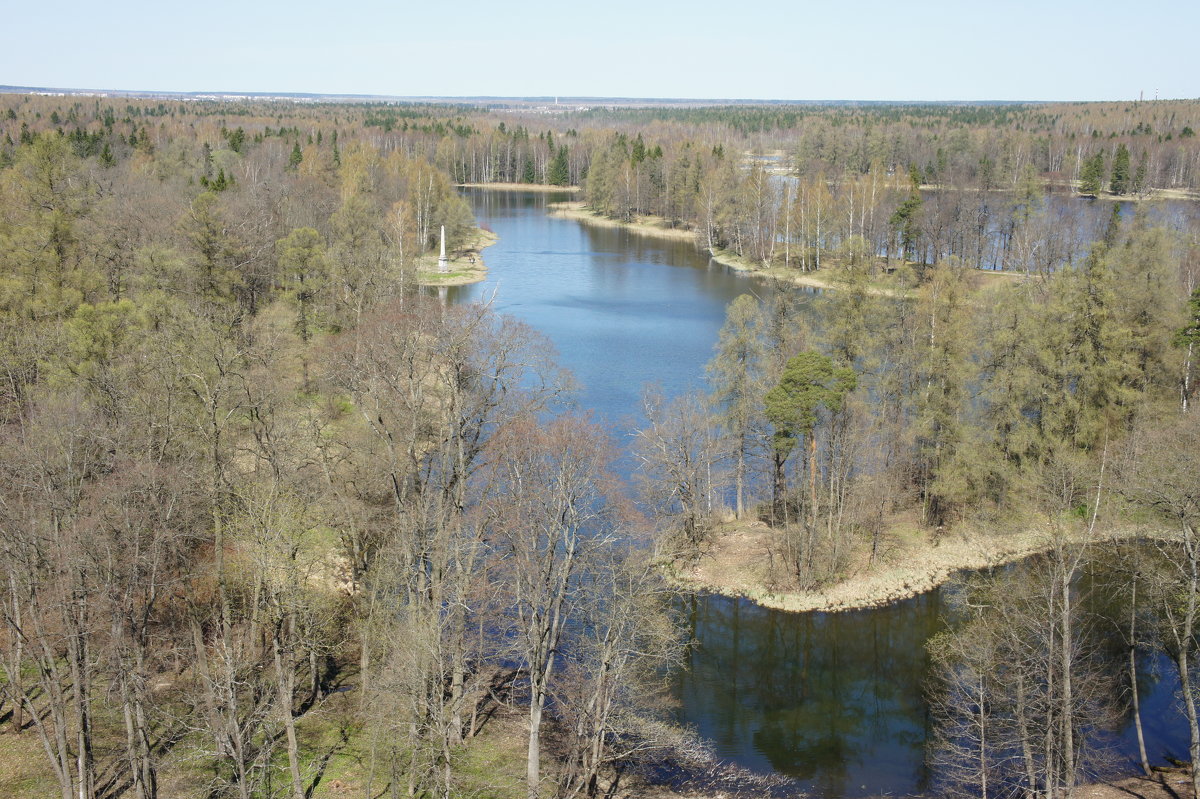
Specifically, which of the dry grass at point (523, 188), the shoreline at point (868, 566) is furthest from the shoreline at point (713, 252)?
the dry grass at point (523, 188)

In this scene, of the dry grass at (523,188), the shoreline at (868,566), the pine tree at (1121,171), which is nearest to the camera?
the shoreline at (868,566)

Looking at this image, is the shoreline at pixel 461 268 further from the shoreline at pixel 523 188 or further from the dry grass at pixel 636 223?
the shoreline at pixel 523 188

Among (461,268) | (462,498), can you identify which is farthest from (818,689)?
(461,268)

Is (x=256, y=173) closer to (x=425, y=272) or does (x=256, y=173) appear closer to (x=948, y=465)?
(x=425, y=272)

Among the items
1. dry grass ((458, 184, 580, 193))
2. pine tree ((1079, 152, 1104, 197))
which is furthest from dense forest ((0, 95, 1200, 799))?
dry grass ((458, 184, 580, 193))

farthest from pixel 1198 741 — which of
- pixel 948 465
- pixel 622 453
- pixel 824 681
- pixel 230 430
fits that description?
pixel 230 430

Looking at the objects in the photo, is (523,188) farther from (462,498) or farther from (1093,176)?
(462,498)
